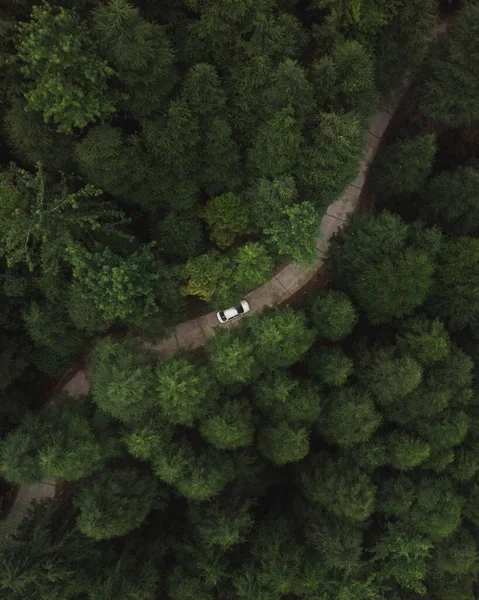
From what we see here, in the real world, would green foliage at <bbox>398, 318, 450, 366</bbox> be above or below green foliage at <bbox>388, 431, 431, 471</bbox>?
above

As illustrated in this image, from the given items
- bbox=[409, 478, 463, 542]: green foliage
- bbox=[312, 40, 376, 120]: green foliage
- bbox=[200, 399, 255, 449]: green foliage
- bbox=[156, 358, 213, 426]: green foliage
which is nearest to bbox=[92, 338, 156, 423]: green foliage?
bbox=[156, 358, 213, 426]: green foliage

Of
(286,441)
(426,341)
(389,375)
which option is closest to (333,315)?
(389,375)

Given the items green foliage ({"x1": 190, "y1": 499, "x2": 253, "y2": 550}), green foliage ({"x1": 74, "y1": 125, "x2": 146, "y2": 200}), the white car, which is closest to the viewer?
green foliage ({"x1": 74, "y1": 125, "x2": 146, "y2": 200})

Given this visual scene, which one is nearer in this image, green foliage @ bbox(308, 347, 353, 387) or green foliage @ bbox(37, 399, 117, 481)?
green foliage @ bbox(37, 399, 117, 481)

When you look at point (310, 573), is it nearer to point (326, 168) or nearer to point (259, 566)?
point (259, 566)

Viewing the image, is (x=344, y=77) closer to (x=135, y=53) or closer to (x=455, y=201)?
(x=455, y=201)

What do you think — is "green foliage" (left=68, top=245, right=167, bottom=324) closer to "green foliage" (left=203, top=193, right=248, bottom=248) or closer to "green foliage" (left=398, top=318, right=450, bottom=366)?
"green foliage" (left=203, top=193, right=248, bottom=248)

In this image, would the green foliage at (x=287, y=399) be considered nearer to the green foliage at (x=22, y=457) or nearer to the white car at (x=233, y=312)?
the white car at (x=233, y=312)
